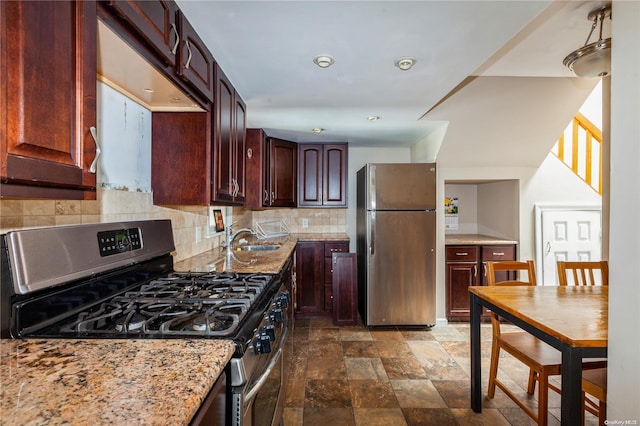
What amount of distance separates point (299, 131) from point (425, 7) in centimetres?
220

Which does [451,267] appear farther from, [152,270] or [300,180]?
[152,270]

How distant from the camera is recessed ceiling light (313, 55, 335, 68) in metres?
1.65

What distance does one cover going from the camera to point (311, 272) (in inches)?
142

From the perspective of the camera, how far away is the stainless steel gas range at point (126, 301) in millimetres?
872

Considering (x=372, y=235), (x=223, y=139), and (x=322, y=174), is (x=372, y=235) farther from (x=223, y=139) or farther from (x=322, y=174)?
(x=223, y=139)

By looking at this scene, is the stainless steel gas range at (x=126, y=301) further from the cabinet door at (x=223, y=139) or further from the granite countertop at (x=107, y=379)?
the cabinet door at (x=223, y=139)

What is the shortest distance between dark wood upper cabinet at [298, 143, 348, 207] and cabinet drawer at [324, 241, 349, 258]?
20.6 inches

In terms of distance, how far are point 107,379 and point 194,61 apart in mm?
1256

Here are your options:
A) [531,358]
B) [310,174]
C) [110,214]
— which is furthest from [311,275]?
[110,214]

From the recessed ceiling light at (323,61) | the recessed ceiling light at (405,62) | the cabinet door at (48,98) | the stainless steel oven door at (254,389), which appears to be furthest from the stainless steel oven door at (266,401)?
the recessed ceiling light at (405,62)

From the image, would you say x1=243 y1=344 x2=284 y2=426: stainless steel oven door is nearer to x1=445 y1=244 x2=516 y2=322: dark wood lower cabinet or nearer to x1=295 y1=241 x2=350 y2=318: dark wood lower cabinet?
x1=295 y1=241 x2=350 y2=318: dark wood lower cabinet

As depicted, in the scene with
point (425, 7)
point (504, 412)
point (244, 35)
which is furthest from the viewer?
point (504, 412)

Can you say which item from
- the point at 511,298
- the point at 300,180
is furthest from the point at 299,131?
the point at 511,298

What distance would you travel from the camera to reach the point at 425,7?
1234 mm
